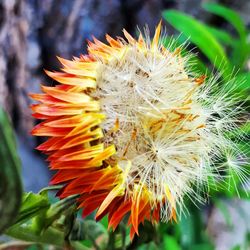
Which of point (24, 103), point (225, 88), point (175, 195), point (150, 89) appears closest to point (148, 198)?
point (175, 195)

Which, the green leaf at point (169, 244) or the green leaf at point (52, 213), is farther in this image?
the green leaf at point (169, 244)

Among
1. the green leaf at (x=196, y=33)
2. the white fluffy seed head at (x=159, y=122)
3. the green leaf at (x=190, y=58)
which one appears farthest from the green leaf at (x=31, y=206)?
the green leaf at (x=196, y=33)

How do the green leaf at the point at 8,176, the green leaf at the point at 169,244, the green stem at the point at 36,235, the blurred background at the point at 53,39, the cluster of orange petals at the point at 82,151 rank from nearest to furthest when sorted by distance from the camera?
the green leaf at the point at 8,176, the cluster of orange petals at the point at 82,151, the green stem at the point at 36,235, the green leaf at the point at 169,244, the blurred background at the point at 53,39

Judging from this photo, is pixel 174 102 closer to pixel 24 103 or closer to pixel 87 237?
pixel 87 237

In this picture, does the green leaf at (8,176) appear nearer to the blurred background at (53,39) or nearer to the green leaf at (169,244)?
the green leaf at (169,244)

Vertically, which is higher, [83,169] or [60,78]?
A: [60,78]

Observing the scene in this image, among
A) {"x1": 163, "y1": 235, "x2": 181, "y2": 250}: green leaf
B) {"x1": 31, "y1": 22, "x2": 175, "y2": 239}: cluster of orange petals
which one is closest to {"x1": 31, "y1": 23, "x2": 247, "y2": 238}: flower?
{"x1": 31, "y1": 22, "x2": 175, "y2": 239}: cluster of orange petals
